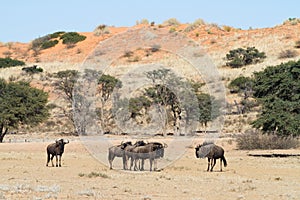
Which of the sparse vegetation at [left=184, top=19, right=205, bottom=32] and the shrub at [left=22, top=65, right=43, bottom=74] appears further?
the sparse vegetation at [left=184, top=19, right=205, bottom=32]

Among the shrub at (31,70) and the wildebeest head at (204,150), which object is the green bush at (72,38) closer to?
the shrub at (31,70)

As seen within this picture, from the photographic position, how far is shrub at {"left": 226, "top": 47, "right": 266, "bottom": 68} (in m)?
83.6

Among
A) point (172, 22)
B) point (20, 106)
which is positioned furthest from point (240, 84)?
point (172, 22)

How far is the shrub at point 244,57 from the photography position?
274ft

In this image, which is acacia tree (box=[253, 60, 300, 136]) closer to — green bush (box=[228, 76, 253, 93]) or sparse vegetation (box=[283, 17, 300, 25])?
green bush (box=[228, 76, 253, 93])

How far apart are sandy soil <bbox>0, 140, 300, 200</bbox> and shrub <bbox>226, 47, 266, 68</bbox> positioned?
181 ft

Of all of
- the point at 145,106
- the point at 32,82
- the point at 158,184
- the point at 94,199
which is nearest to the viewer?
the point at 94,199

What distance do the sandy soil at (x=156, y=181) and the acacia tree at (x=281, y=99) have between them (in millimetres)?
1872

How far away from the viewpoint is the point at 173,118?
5556 cm

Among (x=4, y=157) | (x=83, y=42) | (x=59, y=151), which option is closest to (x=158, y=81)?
(x=4, y=157)

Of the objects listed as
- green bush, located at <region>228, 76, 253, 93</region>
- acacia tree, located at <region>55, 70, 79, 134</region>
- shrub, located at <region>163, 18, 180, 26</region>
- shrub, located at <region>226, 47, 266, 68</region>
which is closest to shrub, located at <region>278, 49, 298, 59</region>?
shrub, located at <region>226, 47, 266, 68</region>

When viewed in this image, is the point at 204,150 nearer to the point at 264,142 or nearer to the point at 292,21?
the point at 264,142

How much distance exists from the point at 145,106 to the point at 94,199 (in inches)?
1664

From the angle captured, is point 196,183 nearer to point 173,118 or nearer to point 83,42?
point 173,118
